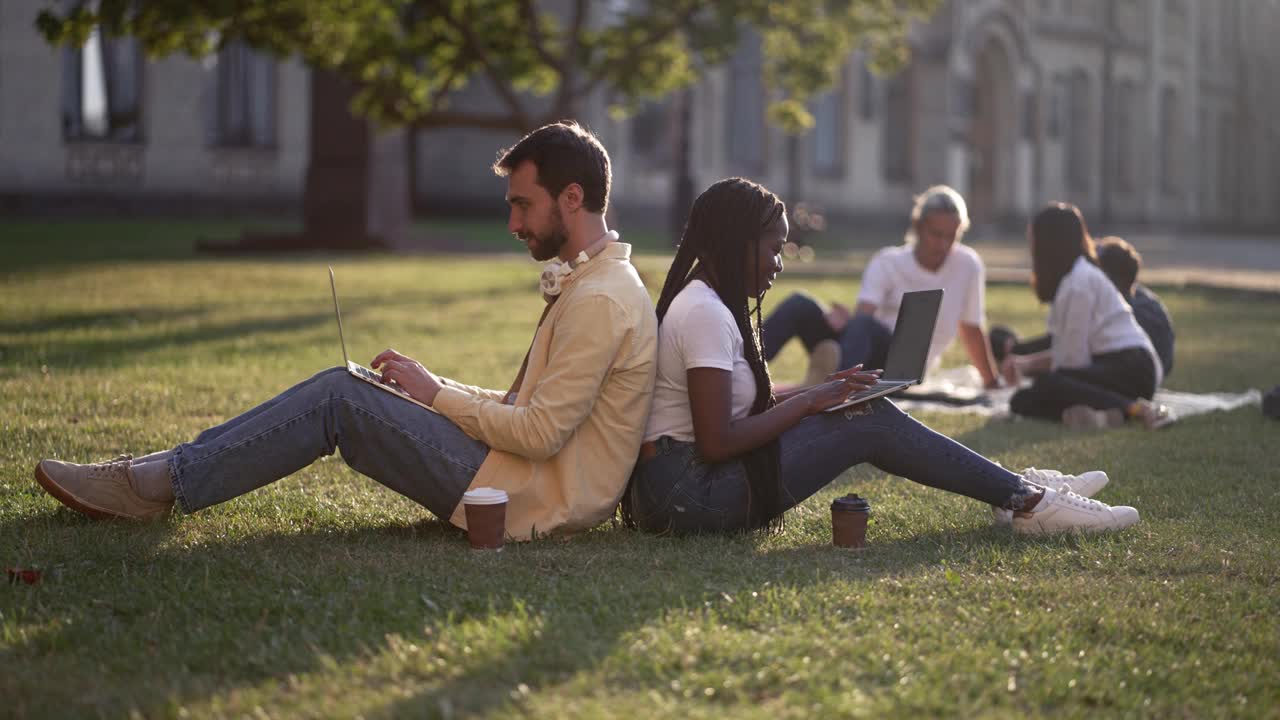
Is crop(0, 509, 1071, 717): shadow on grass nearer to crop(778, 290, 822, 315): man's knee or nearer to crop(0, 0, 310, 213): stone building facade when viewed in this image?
crop(778, 290, 822, 315): man's knee

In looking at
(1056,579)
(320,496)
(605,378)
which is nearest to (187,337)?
(320,496)

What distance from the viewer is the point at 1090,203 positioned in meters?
Result: 55.6

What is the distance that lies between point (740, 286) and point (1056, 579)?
1.31 metres

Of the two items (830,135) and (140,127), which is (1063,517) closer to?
(140,127)

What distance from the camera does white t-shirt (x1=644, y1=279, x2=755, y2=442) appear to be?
4.73 metres

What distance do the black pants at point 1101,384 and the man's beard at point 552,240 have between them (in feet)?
14.9

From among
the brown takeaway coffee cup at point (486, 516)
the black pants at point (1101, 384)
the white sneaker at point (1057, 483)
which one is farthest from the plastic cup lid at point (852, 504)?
the black pants at point (1101, 384)

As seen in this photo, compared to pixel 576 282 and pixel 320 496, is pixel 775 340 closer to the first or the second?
pixel 320 496

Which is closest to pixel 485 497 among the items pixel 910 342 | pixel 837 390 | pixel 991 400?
pixel 837 390

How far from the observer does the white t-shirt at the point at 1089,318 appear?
8250 mm

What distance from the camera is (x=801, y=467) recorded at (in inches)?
196

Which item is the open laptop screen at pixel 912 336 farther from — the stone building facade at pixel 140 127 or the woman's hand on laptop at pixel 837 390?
the stone building facade at pixel 140 127

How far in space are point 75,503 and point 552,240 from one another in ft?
5.79

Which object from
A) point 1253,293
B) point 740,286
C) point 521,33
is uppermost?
point 521,33
